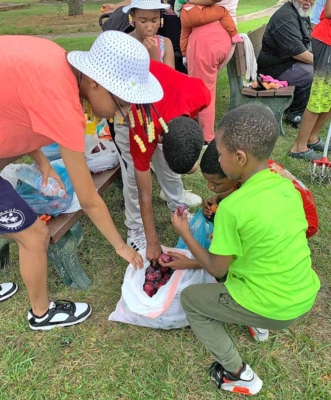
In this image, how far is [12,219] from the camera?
1.87m

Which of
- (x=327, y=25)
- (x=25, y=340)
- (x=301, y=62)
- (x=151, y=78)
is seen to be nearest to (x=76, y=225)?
(x=25, y=340)

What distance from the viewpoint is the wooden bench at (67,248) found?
2.23 metres

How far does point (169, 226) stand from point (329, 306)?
4.13 ft

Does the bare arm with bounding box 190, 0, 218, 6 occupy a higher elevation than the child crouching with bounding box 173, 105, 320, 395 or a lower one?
higher

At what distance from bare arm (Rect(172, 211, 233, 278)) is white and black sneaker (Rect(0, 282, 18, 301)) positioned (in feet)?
4.16

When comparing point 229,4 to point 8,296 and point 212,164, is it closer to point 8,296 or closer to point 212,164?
point 212,164

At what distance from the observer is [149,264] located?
93.4 inches

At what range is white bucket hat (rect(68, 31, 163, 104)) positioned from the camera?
5.08 feet

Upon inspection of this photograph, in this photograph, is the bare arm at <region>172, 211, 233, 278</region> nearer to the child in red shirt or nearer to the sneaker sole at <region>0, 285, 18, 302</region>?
the child in red shirt

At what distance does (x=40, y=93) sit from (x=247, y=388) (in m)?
1.56

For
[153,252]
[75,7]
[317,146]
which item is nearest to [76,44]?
[317,146]

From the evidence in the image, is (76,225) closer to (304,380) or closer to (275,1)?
(304,380)

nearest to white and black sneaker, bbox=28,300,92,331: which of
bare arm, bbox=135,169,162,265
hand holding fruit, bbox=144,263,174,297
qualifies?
hand holding fruit, bbox=144,263,174,297

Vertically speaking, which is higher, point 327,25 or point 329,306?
point 327,25
